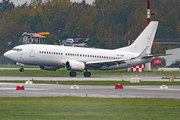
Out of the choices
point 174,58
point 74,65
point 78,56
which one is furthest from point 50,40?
point 74,65

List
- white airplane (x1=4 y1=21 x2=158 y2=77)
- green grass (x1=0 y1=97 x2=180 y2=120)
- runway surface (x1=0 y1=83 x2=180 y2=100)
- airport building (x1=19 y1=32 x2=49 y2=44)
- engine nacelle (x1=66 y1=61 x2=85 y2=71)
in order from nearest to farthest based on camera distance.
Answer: green grass (x1=0 y1=97 x2=180 y2=120) < runway surface (x1=0 y1=83 x2=180 y2=100) < white airplane (x1=4 y1=21 x2=158 y2=77) < engine nacelle (x1=66 y1=61 x2=85 y2=71) < airport building (x1=19 y1=32 x2=49 y2=44)

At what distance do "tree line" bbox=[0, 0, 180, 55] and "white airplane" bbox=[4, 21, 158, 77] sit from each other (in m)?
56.7

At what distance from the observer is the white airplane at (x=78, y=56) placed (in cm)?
5153

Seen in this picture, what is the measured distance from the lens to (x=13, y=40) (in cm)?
13438

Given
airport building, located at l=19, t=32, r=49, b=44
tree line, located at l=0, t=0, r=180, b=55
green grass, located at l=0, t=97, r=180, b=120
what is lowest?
green grass, located at l=0, t=97, r=180, b=120

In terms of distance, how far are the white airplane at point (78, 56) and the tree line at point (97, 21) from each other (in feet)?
186

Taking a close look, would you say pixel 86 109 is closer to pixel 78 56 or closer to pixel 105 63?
pixel 105 63

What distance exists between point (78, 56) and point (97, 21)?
112 metres

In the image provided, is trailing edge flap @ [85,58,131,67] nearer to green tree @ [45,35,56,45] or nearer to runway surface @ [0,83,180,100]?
runway surface @ [0,83,180,100]

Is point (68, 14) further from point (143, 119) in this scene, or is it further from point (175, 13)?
point (143, 119)

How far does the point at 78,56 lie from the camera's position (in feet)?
177

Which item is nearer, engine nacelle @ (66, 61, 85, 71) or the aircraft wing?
engine nacelle @ (66, 61, 85, 71)

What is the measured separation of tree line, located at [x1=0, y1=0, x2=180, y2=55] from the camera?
135375 mm

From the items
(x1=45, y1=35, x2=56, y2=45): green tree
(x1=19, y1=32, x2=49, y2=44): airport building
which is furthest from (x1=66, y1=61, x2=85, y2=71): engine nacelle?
(x1=19, y1=32, x2=49, y2=44): airport building
